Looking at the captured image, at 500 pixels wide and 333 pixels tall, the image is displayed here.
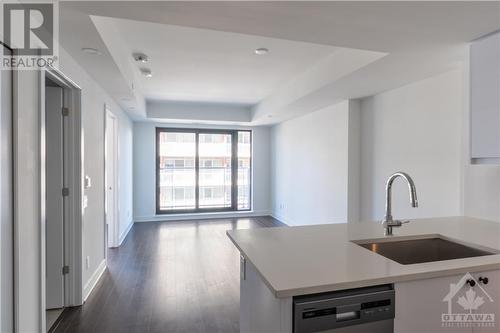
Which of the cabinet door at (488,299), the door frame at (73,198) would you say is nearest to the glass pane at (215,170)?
the door frame at (73,198)

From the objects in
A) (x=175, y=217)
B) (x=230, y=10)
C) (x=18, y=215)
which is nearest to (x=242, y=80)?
(x=230, y=10)

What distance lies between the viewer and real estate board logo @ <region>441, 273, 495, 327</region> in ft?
4.52

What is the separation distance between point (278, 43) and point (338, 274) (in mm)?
2419

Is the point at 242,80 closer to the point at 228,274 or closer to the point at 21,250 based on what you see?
the point at 228,274

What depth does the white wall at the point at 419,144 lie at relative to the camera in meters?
2.85

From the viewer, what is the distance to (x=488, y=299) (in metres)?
1.44

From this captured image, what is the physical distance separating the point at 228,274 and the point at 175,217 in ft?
12.1

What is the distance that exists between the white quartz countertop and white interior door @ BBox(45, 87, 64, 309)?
1850 mm

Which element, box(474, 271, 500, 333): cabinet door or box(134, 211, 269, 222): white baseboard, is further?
box(134, 211, 269, 222): white baseboard

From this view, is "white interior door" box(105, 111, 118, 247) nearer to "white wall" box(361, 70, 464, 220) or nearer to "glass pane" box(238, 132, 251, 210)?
"glass pane" box(238, 132, 251, 210)

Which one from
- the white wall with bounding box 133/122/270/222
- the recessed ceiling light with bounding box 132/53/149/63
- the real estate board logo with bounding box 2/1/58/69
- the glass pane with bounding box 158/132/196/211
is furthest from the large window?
the real estate board logo with bounding box 2/1/58/69

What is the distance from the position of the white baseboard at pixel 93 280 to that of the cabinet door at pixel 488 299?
3.22 meters

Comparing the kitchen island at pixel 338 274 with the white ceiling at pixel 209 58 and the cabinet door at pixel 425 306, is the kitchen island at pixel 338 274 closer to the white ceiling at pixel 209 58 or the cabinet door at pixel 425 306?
the cabinet door at pixel 425 306

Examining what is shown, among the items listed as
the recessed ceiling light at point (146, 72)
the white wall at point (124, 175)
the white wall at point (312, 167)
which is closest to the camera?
the recessed ceiling light at point (146, 72)
